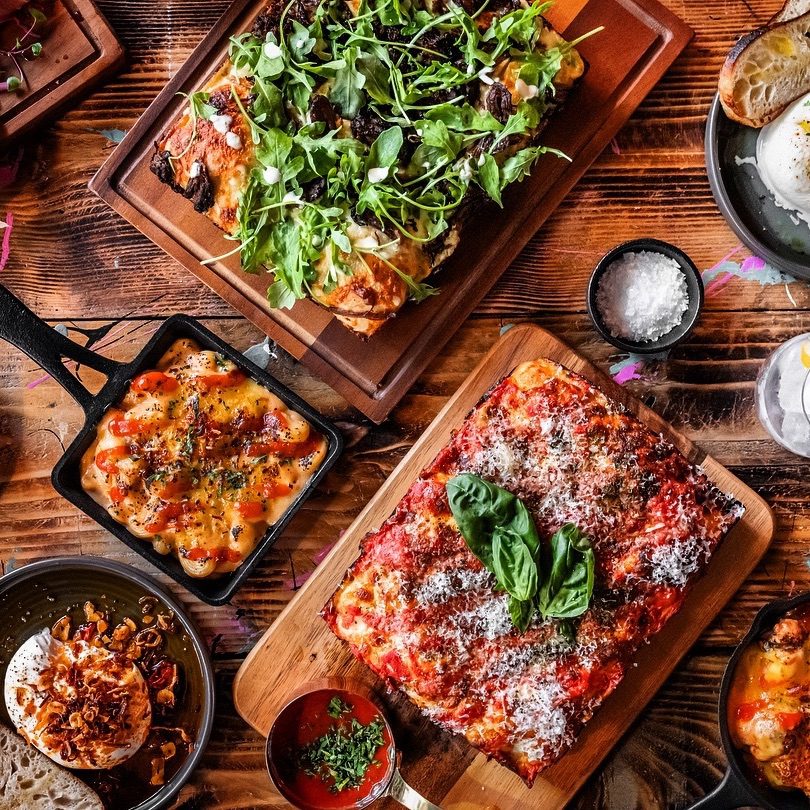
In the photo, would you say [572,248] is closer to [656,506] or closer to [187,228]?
[656,506]

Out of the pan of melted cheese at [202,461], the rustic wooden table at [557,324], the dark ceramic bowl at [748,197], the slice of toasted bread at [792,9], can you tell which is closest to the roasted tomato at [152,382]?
the pan of melted cheese at [202,461]

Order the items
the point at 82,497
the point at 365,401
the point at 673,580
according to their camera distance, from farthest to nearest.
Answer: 1. the point at 365,401
2. the point at 82,497
3. the point at 673,580

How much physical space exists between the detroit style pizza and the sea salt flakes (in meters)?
0.49

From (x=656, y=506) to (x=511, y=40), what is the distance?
1598 mm

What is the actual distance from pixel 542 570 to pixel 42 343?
73.5 inches

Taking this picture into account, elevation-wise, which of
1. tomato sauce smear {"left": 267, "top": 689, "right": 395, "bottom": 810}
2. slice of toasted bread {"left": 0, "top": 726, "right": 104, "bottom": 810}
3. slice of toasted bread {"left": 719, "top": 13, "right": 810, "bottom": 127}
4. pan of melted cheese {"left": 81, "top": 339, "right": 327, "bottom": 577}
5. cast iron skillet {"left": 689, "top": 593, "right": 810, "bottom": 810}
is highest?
slice of toasted bread {"left": 719, "top": 13, "right": 810, "bottom": 127}

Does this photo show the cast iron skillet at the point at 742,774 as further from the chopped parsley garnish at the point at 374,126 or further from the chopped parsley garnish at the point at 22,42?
the chopped parsley garnish at the point at 22,42

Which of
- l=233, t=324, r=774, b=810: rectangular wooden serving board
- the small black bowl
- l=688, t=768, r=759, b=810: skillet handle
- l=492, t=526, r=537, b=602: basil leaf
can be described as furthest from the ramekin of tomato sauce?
the small black bowl

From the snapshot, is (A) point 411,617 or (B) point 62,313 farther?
(B) point 62,313

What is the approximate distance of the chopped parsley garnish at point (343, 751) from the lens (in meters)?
2.95

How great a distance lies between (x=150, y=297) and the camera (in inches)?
130

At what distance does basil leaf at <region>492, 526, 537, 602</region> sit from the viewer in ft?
8.27

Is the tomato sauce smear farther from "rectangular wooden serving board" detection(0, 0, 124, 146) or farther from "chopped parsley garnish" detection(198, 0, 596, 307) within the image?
"rectangular wooden serving board" detection(0, 0, 124, 146)

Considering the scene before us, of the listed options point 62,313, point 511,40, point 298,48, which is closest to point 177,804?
point 62,313
